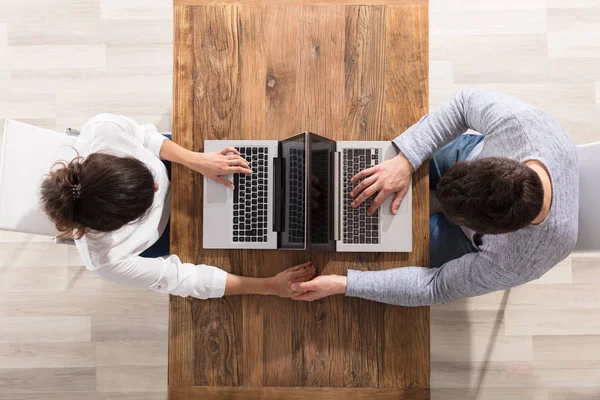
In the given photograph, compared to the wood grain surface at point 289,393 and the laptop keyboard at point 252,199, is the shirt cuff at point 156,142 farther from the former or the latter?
the wood grain surface at point 289,393

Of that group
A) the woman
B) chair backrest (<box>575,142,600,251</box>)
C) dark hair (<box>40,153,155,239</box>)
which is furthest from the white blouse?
chair backrest (<box>575,142,600,251</box>)

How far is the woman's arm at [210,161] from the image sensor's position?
1444mm

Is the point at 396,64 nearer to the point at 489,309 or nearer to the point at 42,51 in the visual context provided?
the point at 489,309

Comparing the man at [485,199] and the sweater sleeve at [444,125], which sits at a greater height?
the sweater sleeve at [444,125]

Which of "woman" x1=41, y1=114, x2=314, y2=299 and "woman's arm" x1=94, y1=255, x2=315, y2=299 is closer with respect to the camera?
"woman" x1=41, y1=114, x2=314, y2=299

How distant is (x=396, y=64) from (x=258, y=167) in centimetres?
61

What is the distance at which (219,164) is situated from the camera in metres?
1.44

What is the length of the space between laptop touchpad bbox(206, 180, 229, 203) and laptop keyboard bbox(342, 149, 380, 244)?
42cm

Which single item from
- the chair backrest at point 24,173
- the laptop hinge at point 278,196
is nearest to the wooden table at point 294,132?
the laptop hinge at point 278,196

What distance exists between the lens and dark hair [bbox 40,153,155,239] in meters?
1.20

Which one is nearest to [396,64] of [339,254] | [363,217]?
[363,217]

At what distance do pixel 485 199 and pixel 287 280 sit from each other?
2.21 ft

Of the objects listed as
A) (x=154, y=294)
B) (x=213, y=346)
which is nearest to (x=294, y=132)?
(x=213, y=346)

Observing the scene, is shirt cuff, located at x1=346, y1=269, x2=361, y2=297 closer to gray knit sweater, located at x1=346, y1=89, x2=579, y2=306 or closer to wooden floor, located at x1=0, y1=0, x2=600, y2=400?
gray knit sweater, located at x1=346, y1=89, x2=579, y2=306
